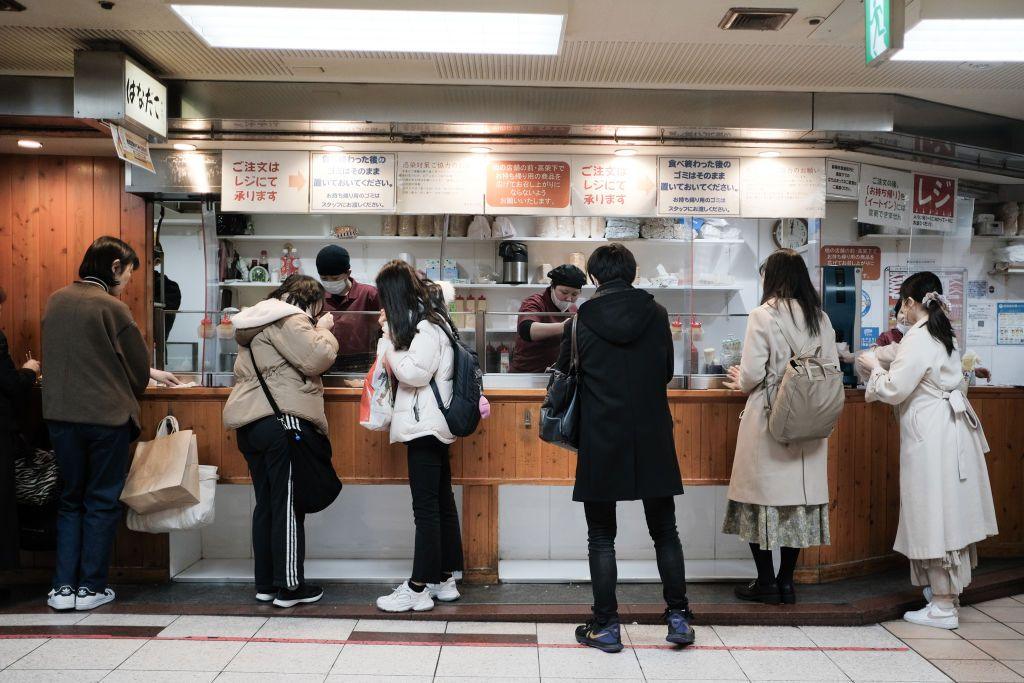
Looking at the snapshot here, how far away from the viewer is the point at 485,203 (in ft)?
15.7

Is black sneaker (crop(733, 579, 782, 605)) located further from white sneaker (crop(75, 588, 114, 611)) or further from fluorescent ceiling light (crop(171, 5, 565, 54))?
white sneaker (crop(75, 588, 114, 611))

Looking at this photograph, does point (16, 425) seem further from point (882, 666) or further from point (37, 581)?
point (882, 666)

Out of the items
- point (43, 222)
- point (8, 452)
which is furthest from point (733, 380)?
point (43, 222)

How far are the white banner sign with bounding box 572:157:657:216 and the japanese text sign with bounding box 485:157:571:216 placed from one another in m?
0.08

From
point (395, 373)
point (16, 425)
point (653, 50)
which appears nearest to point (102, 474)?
point (16, 425)

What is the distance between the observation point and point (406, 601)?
3621mm

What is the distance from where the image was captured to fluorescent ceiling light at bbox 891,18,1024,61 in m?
3.39

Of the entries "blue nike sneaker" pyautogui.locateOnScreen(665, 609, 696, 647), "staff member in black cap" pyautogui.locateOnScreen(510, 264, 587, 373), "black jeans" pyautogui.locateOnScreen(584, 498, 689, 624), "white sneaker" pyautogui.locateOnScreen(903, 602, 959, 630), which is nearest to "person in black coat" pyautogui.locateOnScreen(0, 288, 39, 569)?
"staff member in black cap" pyautogui.locateOnScreen(510, 264, 587, 373)

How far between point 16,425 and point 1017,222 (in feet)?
24.3

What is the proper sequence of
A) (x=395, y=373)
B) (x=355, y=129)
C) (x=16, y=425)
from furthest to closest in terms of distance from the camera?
1. (x=355, y=129)
2. (x=16, y=425)
3. (x=395, y=373)

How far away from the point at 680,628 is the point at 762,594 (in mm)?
743

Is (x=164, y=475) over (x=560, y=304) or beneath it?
beneath

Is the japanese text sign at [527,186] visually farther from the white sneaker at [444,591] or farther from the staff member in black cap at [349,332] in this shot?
Answer: the white sneaker at [444,591]

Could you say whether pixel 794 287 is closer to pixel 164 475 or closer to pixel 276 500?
pixel 276 500
